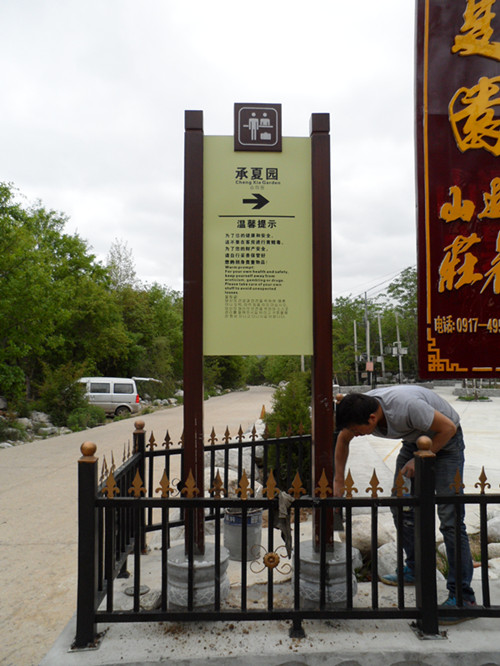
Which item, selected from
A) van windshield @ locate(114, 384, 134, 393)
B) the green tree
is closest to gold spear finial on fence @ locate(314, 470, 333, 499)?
the green tree

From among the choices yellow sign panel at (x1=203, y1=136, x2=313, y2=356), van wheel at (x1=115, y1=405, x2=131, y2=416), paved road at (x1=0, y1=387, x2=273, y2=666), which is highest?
yellow sign panel at (x1=203, y1=136, x2=313, y2=356)

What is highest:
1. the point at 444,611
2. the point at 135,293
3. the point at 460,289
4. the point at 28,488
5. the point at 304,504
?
the point at 135,293

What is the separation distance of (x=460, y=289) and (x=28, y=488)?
6321 millimetres

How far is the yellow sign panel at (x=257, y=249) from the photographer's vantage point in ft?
10.1

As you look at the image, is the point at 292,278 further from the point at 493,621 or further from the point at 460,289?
the point at 493,621

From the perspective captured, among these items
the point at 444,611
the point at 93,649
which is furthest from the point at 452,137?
the point at 93,649

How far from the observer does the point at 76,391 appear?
52.1ft

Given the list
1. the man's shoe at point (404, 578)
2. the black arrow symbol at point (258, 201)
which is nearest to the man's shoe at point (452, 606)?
the man's shoe at point (404, 578)

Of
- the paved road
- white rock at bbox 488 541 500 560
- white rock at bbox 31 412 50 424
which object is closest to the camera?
the paved road

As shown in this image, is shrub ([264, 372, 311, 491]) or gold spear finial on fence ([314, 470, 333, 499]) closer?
gold spear finial on fence ([314, 470, 333, 499])

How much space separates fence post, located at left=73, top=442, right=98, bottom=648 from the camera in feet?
8.18

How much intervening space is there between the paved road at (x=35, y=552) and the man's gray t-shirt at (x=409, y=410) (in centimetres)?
249

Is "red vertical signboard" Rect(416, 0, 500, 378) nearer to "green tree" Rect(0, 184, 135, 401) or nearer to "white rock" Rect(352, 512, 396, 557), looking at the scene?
"white rock" Rect(352, 512, 396, 557)

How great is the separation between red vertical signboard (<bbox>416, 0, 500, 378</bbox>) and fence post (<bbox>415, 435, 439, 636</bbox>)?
807 millimetres
